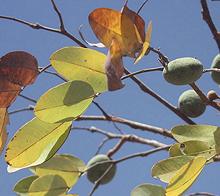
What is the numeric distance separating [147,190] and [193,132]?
0.14 m

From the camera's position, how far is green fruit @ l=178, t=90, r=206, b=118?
4.22 feet

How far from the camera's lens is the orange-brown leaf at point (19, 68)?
0.89 meters

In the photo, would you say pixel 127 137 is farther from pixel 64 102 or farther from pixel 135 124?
pixel 64 102

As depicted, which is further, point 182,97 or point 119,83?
point 182,97

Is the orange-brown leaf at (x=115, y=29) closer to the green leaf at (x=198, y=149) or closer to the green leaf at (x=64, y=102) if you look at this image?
the green leaf at (x=64, y=102)

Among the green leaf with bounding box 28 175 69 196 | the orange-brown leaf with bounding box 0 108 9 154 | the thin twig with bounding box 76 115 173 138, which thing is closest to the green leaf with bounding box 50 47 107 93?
the orange-brown leaf with bounding box 0 108 9 154

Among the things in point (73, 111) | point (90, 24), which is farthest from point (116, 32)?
point (73, 111)

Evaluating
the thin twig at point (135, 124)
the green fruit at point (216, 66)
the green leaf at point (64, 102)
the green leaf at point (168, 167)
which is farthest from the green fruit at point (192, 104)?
the green leaf at point (64, 102)

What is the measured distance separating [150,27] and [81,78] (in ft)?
0.46

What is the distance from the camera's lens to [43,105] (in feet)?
2.72

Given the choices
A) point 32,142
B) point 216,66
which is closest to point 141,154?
point 216,66

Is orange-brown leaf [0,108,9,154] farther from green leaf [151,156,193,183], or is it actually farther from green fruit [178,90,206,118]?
green fruit [178,90,206,118]

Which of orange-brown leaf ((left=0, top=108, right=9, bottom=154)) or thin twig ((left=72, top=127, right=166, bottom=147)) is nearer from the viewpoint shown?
orange-brown leaf ((left=0, top=108, right=9, bottom=154))

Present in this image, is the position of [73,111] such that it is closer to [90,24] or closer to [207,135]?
[90,24]
